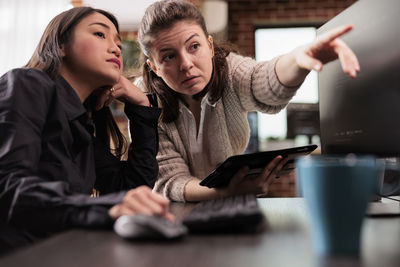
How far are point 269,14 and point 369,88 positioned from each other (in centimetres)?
384

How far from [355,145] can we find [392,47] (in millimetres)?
244

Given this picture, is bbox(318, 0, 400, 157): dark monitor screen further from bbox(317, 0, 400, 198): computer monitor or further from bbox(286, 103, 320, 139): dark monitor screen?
bbox(286, 103, 320, 139): dark monitor screen

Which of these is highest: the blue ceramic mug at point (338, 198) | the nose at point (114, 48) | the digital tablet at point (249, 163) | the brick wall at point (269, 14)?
the brick wall at point (269, 14)

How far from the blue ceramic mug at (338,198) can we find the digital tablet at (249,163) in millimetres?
451

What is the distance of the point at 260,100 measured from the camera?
112cm

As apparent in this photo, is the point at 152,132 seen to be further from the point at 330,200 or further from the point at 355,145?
the point at 330,200

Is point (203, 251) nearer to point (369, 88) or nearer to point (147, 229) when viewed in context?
point (147, 229)

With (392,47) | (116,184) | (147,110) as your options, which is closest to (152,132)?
(147,110)

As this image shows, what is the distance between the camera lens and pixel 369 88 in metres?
0.80

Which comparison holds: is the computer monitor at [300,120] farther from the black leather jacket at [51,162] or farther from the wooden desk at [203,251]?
the wooden desk at [203,251]

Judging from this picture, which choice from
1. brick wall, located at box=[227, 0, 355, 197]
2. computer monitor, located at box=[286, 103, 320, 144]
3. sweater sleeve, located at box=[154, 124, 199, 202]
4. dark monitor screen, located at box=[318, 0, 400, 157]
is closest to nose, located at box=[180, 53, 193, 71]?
sweater sleeve, located at box=[154, 124, 199, 202]

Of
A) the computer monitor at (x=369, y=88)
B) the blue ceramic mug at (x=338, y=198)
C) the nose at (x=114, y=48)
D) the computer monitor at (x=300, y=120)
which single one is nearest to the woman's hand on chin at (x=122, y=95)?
the nose at (x=114, y=48)

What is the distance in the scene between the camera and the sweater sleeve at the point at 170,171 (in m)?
1.08

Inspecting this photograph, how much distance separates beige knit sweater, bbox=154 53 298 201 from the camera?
1.07 meters
